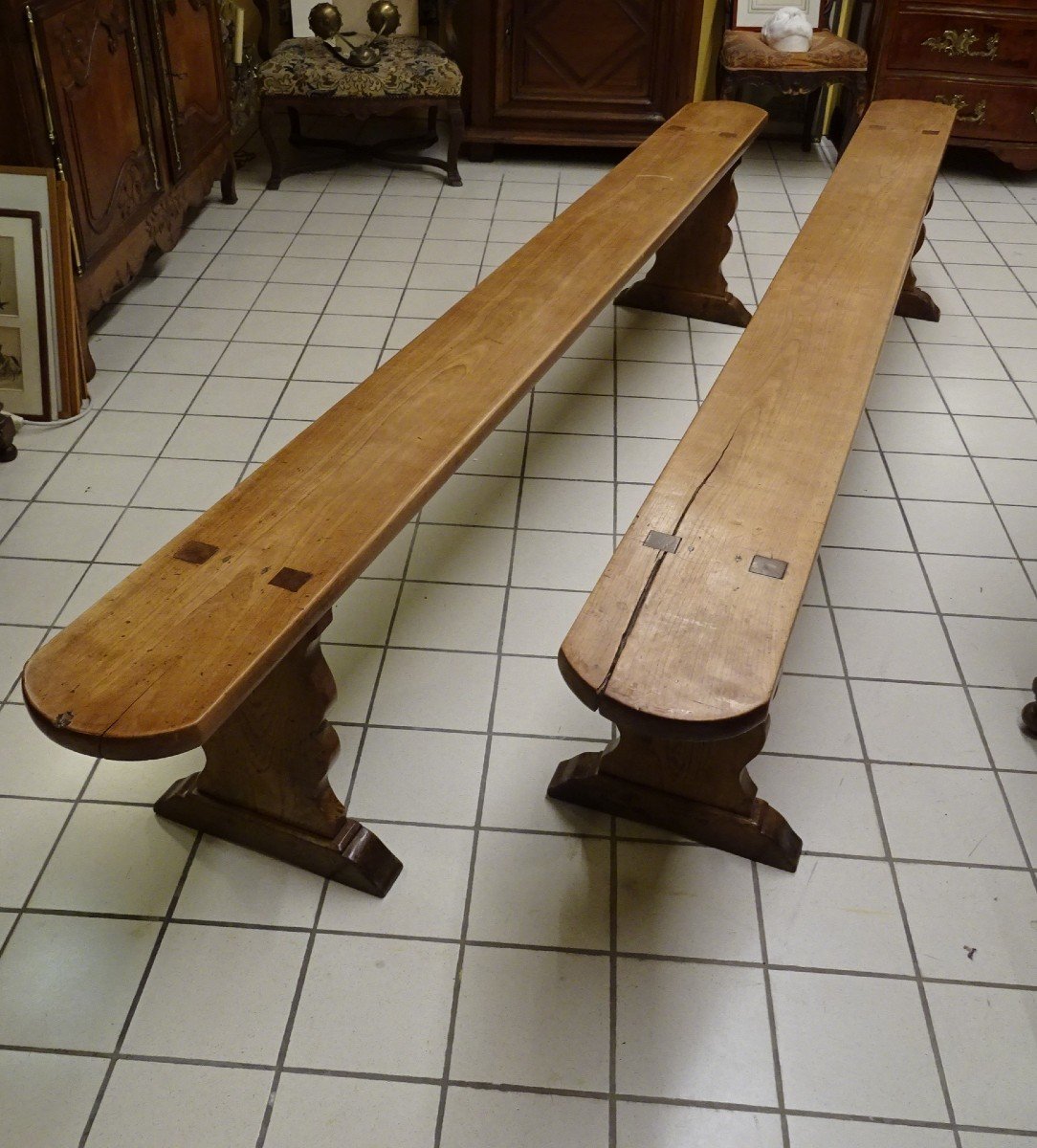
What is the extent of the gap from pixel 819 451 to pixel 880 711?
23.3 inches

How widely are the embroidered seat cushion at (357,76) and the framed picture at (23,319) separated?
5.71 feet

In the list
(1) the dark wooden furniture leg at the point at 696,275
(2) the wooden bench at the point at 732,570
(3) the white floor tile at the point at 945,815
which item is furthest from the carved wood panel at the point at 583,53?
(3) the white floor tile at the point at 945,815

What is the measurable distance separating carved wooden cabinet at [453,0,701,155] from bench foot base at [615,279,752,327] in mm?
1433

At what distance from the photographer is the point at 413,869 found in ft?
5.88

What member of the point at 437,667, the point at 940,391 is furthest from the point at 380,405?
the point at 940,391

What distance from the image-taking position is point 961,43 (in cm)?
438

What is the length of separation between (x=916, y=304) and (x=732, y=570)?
7.65 ft

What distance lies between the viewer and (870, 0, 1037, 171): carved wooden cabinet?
4.31m

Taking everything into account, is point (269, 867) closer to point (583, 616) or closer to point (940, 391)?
point (583, 616)

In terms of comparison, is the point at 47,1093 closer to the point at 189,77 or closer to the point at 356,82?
the point at 189,77

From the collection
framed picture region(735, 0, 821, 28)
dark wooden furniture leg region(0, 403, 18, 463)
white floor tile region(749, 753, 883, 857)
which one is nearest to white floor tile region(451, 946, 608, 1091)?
white floor tile region(749, 753, 883, 857)

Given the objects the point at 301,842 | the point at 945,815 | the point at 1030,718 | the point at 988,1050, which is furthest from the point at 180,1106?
the point at 1030,718

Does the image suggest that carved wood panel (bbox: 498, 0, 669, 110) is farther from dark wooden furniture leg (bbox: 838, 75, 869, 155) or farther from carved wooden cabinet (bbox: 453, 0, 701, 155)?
dark wooden furniture leg (bbox: 838, 75, 869, 155)

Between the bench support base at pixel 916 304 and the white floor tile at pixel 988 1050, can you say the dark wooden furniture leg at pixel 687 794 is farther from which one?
the bench support base at pixel 916 304
